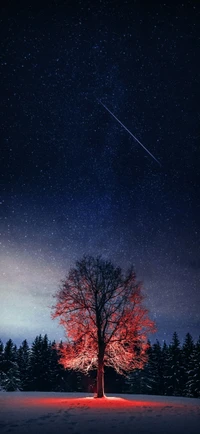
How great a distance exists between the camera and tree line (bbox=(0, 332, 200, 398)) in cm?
5653

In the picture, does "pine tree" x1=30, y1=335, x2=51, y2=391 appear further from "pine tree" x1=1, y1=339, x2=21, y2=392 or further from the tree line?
"pine tree" x1=1, y1=339, x2=21, y2=392

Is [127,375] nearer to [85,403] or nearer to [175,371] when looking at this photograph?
[175,371]

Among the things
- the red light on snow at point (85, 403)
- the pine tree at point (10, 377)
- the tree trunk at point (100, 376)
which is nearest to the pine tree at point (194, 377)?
the pine tree at point (10, 377)

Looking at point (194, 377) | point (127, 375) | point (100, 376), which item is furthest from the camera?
point (127, 375)

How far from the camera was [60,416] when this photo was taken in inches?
456

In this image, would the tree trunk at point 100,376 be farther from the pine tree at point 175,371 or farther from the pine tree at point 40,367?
the pine tree at point 40,367

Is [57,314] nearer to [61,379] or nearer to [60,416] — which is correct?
[60,416]

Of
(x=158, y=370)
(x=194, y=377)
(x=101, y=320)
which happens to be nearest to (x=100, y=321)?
(x=101, y=320)

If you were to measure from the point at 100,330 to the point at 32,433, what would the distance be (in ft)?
46.0

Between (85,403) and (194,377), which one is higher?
(85,403)

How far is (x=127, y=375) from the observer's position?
192ft

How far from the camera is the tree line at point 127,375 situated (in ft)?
185

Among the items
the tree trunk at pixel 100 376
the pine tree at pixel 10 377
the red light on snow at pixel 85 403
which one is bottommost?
the pine tree at pixel 10 377

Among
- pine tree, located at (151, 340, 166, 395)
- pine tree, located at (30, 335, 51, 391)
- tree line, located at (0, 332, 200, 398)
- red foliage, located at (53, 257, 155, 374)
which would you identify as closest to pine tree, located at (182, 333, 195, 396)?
tree line, located at (0, 332, 200, 398)
